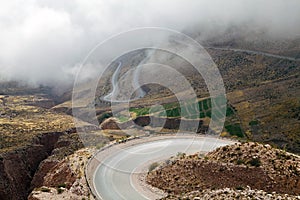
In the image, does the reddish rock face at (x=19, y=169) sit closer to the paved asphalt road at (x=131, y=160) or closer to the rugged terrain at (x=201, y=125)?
the rugged terrain at (x=201, y=125)

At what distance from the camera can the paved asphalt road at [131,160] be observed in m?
27.4

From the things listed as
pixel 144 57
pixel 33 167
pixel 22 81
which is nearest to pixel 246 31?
pixel 144 57

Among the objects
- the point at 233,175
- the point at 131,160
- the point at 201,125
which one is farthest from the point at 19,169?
the point at 233,175

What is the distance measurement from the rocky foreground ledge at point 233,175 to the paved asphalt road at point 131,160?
2.48 m

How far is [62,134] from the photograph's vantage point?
73250 millimetres

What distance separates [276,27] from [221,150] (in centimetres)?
14481

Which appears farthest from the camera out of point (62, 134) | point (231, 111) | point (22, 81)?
point (22, 81)

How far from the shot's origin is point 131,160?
33375mm

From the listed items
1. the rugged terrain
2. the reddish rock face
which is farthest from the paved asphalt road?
the reddish rock face

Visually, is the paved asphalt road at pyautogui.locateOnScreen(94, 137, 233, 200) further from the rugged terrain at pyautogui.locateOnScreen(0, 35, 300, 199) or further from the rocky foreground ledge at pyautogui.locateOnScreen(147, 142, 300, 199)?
the rocky foreground ledge at pyautogui.locateOnScreen(147, 142, 300, 199)

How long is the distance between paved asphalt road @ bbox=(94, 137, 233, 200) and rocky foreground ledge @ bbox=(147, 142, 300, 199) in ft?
8.14

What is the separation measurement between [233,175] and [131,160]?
1134cm

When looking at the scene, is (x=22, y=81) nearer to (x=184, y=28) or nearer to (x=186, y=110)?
(x=184, y=28)

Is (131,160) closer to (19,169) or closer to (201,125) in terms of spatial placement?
(19,169)
